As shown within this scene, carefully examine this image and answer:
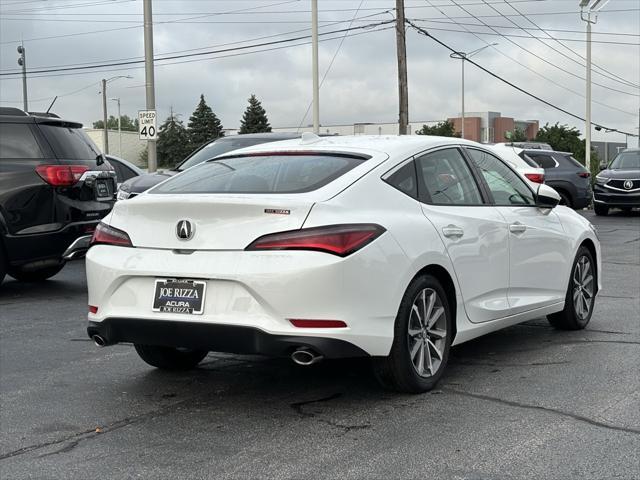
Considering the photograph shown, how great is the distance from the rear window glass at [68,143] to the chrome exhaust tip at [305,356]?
5.86 meters

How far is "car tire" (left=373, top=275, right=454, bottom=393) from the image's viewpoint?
501 cm

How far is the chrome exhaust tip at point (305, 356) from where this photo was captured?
4629 millimetres

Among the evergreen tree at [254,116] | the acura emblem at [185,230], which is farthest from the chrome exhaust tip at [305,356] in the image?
the evergreen tree at [254,116]

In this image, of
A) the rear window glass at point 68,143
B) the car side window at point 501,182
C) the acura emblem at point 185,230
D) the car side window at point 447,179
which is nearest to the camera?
the acura emblem at point 185,230

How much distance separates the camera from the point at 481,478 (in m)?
3.86

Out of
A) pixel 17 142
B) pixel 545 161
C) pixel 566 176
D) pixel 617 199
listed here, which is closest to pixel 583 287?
pixel 17 142

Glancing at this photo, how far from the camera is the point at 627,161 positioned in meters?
Answer: 24.7

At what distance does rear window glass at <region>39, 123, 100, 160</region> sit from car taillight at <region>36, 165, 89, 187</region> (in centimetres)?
18

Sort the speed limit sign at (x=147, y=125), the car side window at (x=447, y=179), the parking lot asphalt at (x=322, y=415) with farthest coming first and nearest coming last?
1. the speed limit sign at (x=147, y=125)
2. the car side window at (x=447, y=179)
3. the parking lot asphalt at (x=322, y=415)

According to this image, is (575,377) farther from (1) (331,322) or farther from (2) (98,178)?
(2) (98,178)

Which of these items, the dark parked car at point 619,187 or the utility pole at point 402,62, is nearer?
the dark parked car at point 619,187

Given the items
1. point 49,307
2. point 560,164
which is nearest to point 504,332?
point 49,307

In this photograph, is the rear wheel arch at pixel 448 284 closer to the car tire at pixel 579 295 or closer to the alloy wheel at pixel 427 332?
the alloy wheel at pixel 427 332

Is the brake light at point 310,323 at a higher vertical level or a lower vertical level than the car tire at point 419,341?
higher
